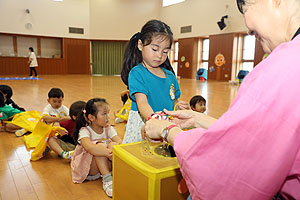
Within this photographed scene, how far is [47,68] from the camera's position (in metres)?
15.6

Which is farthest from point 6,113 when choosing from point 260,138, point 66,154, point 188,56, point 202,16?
point 188,56

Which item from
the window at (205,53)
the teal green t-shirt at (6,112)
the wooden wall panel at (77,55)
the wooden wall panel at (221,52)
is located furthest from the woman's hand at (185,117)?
the wooden wall panel at (77,55)

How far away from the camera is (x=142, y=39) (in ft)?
5.67

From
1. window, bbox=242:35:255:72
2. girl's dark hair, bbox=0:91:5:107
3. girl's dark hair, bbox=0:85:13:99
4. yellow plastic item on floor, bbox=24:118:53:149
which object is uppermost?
window, bbox=242:35:255:72

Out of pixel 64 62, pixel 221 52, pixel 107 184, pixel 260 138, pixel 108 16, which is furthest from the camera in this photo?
pixel 108 16

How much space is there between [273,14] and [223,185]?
1.61 ft

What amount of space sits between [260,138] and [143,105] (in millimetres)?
1051

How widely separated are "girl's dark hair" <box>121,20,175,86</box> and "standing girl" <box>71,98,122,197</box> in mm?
428

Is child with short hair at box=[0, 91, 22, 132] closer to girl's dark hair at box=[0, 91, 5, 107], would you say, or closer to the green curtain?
girl's dark hair at box=[0, 91, 5, 107]

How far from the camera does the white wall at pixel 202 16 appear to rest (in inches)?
478

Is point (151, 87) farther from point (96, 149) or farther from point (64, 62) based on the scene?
point (64, 62)

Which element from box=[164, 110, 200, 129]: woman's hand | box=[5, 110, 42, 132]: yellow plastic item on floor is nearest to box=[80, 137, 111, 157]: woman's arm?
box=[164, 110, 200, 129]: woman's hand

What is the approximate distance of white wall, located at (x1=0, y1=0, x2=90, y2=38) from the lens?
13.8 meters

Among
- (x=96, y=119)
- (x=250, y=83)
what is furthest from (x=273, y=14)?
(x=96, y=119)
